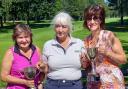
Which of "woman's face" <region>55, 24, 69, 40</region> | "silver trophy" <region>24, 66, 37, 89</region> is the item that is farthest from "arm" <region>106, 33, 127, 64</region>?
"silver trophy" <region>24, 66, 37, 89</region>

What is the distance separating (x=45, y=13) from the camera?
76.6 m

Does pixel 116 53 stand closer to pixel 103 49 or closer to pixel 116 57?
pixel 116 57

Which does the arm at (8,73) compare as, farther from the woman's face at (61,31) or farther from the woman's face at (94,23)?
the woman's face at (94,23)

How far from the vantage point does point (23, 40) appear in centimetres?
523

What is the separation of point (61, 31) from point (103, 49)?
56 centimetres

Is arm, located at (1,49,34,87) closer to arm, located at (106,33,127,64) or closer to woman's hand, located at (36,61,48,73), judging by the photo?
woman's hand, located at (36,61,48,73)

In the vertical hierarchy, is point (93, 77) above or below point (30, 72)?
below

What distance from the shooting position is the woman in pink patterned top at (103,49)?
5.15 metres

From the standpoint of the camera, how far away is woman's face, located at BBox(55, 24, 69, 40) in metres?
5.27

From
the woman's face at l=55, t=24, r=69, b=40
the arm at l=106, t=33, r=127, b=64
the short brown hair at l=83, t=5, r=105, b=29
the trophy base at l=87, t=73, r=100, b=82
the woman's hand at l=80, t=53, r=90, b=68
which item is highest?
the short brown hair at l=83, t=5, r=105, b=29

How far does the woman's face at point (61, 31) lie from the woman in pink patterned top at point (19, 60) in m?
0.33

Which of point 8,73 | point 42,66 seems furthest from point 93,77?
point 8,73

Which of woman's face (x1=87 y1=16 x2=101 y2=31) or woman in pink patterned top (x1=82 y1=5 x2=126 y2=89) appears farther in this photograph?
woman's face (x1=87 y1=16 x2=101 y2=31)

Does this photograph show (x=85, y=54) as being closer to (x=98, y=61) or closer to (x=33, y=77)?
(x=98, y=61)
